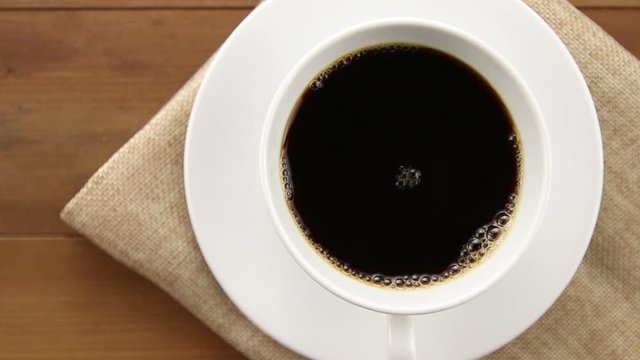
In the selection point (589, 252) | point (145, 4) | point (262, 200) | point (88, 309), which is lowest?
point (88, 309)

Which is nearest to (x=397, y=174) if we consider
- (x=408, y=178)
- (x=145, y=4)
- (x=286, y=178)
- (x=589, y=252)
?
(x=408, y=178)

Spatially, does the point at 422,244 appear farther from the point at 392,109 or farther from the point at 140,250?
the point at 140,250

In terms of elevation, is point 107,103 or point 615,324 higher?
point 107,103

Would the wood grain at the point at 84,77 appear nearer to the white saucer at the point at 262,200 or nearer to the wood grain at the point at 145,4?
the wood grain at the point at 145,4

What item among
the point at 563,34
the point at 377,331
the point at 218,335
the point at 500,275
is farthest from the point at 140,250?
the point at 563,34

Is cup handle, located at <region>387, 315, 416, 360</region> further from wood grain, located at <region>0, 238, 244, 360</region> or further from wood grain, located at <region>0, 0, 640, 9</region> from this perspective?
wood grain, located at <region>0, 0, 640, 9</region>

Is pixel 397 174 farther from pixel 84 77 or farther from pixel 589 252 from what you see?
pixel 84 77

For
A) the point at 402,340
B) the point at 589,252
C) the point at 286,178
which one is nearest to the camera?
the point at 402,340

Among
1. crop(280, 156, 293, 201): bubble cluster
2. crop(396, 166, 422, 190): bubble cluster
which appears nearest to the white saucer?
crop(280, 156, 293, 201): bubble cluster
